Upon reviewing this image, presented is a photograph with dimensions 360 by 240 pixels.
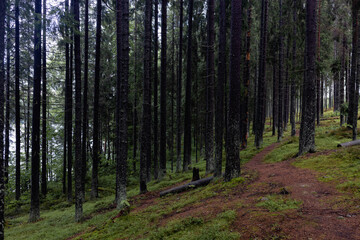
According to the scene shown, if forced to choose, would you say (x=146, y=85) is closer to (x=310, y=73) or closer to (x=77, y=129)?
(x=77, y=129)

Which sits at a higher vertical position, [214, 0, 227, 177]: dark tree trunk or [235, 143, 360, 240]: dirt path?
[214, 0, 227, 177]: dark tree trunk

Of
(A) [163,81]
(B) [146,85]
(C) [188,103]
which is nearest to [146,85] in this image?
(B) [146,85]

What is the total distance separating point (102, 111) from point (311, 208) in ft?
69.2

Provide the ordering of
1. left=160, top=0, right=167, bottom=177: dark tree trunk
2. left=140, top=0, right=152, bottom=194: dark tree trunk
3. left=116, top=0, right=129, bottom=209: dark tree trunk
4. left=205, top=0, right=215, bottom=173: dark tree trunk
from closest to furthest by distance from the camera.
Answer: left=116, top=0, right=129, bottom=209: dark tree trunk, left=140, top=0, right=152, bottom=194: dark tree trunk, left=205, top=0, right=215, bottom=173: dark tree trunk, left=160, top=0, right=167, bottom=177: dark tree trunk

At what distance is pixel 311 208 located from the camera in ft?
16.5

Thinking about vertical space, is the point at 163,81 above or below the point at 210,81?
above

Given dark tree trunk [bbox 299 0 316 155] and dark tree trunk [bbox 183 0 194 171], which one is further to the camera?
dark tree trunk [bbox 183 0 194 171]

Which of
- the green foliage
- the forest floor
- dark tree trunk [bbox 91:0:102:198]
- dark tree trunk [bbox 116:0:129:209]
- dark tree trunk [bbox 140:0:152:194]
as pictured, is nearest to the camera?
the forest floor

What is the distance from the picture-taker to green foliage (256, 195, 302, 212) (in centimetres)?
517

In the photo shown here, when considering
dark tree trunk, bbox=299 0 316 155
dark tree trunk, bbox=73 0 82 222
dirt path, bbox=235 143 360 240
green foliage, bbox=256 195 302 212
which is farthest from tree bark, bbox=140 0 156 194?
dark tree trunk, bbox=299 0 316 155

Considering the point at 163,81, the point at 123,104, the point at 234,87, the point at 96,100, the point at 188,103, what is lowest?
the point at 123,104

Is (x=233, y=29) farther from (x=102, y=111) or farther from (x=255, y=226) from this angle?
(x=102, y=111)

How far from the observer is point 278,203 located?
550 centimetres

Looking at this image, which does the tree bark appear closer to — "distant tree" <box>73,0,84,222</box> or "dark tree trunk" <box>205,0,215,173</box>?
"distant tree" <box>73,0,84,222</box>
